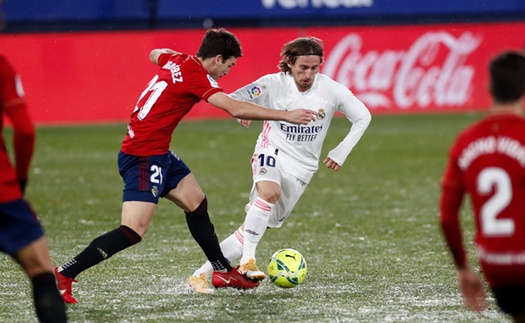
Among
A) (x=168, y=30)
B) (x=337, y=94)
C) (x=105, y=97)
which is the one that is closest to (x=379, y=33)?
(x=168, y=30)

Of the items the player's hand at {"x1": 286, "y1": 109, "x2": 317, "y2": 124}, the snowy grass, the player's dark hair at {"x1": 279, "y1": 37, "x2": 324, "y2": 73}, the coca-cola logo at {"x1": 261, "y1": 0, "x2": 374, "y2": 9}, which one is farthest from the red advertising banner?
the player's hand at {"x1": 286, "y1": 109, "x2": 317, "y2": 124}

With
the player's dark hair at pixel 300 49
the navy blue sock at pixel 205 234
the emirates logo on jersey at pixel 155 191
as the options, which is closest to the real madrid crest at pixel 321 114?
the player's dark hair at pixel 300 49

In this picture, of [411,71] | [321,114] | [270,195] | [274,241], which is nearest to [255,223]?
[270,195]

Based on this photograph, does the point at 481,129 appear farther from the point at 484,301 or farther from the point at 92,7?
the point at 92,7

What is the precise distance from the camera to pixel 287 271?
7.20m

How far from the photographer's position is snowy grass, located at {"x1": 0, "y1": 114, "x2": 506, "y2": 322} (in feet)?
21.5

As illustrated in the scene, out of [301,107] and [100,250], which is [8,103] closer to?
[100,250]

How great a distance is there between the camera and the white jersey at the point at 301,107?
763cm

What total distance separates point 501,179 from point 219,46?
3128mm

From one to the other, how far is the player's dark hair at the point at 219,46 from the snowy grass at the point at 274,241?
1689 millimetres

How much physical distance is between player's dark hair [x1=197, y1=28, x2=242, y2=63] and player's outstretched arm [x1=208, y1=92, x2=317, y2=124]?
407 millimetres

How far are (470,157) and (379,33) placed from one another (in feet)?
59.8

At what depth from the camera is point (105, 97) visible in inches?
827

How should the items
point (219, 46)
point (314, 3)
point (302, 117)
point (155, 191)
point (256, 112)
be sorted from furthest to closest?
point (314, 3)
point (219, 46)
point (155, 191)
point (256, 112)
point (302, 117)
